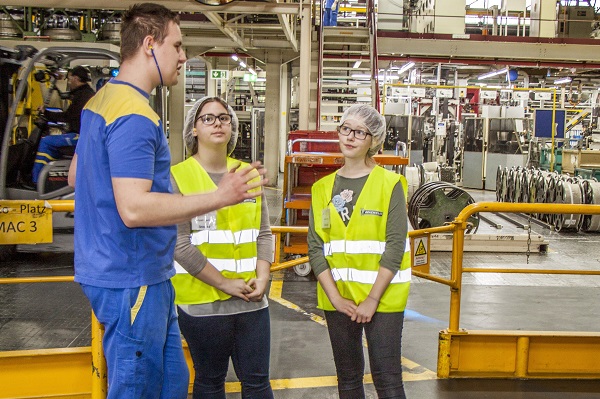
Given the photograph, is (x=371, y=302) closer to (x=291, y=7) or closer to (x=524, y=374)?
(x=524, y=374)

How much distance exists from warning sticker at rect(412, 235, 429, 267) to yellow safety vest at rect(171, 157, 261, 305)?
6.54 feet

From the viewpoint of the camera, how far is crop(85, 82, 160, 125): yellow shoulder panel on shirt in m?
2.27

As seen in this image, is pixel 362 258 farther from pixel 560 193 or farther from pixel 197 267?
pixel 560 193

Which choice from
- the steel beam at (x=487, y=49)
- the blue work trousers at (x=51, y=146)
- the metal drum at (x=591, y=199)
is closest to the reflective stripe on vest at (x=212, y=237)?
the blue work trousers at (x=51, y=146)

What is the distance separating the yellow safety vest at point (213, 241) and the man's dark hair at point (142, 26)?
0.89 metres

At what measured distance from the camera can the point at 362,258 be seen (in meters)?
3.39

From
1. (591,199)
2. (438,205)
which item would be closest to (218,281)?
(438,205)

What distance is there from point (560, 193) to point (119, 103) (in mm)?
11953

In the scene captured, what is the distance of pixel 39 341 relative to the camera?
6.00m

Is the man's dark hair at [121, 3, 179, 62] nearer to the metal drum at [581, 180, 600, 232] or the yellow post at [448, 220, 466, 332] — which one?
the yellow post at [448, 220, 466, 332]

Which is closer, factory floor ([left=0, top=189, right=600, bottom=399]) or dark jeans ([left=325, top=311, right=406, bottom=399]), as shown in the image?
dark jeans ([left=325, top=311, right=406, bottom=399])

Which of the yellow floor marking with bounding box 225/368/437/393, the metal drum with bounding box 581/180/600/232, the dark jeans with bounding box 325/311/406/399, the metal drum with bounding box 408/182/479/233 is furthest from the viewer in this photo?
the metal drum with bounding box 581/180/600/232

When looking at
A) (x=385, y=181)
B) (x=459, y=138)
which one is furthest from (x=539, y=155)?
(x=385, y=181)

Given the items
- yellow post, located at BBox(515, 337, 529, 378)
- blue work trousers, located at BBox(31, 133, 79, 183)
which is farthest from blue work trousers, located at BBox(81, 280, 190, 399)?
blue work trousers, located at BBox(31, 133, 79, 183)
